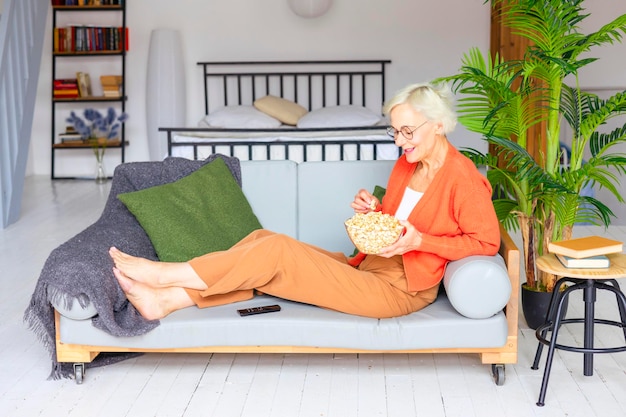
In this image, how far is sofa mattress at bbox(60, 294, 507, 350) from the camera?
2.65 m

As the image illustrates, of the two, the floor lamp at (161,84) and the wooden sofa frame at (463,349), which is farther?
the floor lamp at (161,84)

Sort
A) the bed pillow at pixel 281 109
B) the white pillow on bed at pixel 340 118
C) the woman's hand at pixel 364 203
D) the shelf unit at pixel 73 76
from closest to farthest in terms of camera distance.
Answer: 1. the woman's hand at pixel 364 203
2. the white pillow on bed at pixel 340 118
3. the bed pillow at pixel 281 109
4. the shelf unit at pixel 73 76

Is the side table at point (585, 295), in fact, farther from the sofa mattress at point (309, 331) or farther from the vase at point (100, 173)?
the vase at point (100, 173)

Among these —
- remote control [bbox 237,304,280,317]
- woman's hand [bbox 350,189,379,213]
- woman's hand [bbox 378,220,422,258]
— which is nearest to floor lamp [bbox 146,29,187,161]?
woman's hand [bbox 350,189,379,213]

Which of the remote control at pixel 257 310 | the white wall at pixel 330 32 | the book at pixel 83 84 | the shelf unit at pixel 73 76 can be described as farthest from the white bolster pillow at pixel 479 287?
the book at pixel 83 84

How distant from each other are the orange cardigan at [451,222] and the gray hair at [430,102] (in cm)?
12

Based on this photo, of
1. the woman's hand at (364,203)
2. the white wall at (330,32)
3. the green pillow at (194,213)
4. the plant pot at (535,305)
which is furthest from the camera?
the white wall at (330,32)

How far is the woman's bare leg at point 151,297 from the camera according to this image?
273 centimetres

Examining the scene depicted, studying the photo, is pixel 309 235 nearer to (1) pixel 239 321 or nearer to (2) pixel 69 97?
(1) pixel 239 321

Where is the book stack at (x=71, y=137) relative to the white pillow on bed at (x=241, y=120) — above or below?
below

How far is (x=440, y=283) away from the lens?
9.70ft

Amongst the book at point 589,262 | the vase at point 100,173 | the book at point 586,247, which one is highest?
the book at point 586,247

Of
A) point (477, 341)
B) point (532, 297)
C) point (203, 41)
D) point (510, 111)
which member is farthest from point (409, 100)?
point (203, 41)

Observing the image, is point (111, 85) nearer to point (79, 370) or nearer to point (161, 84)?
point (161, 84)
